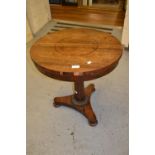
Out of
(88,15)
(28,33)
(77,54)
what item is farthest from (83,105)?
(88,15)

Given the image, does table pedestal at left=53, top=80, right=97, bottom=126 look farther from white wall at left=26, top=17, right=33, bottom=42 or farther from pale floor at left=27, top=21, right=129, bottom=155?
white wall at left=26, top=17, right=33, bottom=42

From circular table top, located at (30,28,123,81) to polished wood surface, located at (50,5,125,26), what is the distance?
1745mm

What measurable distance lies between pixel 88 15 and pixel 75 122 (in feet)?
7.45

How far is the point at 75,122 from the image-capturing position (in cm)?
146

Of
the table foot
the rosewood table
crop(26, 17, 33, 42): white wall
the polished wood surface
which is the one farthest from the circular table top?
the polished wood surface

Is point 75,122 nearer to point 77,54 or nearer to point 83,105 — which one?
point 83,105

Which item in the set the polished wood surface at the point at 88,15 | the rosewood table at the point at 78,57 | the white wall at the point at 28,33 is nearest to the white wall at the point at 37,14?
the white wall at the point at 28,33

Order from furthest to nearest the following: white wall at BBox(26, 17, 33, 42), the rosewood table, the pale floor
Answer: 1. white wall at BBox(26, 17, 33, 42)
2. the pale floor
3. the rosewood table

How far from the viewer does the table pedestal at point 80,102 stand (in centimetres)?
144

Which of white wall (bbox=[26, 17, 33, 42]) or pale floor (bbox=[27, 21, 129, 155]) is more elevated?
white wall (bbox=[26, 17, 33, 42])

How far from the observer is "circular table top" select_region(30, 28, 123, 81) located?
1059 mm
